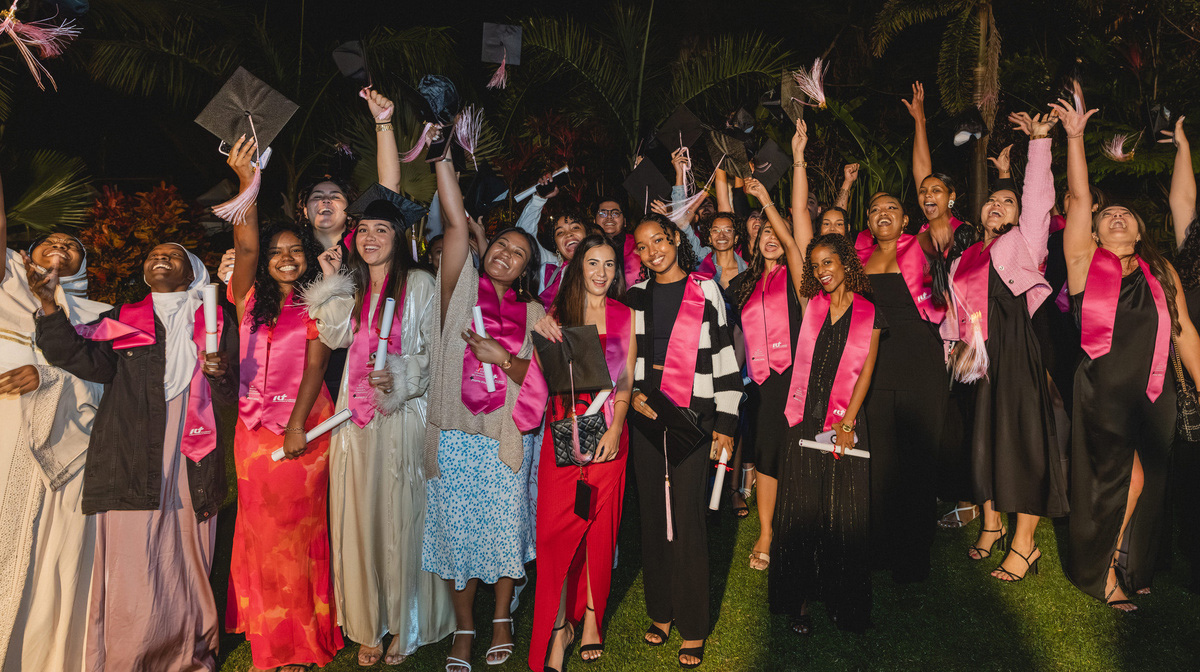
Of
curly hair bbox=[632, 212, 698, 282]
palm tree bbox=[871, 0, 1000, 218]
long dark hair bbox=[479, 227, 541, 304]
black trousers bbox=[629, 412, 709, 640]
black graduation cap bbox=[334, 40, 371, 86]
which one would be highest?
palm tree bbox=[871, 0, 1000, 218]

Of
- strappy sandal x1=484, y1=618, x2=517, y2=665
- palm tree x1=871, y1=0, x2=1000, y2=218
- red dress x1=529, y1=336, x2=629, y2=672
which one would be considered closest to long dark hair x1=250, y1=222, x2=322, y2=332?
red dress x1=529, y1=336, x2=629, y2=672

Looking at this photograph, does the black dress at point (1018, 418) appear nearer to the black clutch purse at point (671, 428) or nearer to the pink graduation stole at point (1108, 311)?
the pink graduation stole at point (1108, 311)

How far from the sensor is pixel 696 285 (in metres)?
3.58

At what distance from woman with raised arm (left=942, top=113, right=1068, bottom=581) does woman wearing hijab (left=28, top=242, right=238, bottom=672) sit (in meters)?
4.09

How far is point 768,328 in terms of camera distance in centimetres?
438

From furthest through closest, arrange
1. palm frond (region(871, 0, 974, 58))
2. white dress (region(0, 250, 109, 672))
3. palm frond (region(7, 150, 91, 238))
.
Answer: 1. palm frond (region(871, 0, 974, 58))
2. palm frond (region(7, 150, 91, 238))
3. white dress (region(0, 250, 109, 672))

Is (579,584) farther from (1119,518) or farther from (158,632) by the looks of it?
(1119,518)

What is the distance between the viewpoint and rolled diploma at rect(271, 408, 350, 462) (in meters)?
3.40

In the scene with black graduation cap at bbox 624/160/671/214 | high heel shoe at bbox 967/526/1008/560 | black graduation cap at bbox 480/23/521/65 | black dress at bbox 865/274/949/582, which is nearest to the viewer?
black dress at bbox 865/274/949/582

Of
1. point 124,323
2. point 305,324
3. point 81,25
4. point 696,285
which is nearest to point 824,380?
point 696,285

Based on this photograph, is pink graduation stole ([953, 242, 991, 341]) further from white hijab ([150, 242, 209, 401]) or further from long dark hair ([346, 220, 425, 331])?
white hijab ([150, 242, 209, 401])

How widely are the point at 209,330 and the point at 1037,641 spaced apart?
432 centimetres

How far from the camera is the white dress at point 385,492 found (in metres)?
3.53

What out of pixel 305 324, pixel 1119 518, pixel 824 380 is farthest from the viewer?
pixel 1119 518
